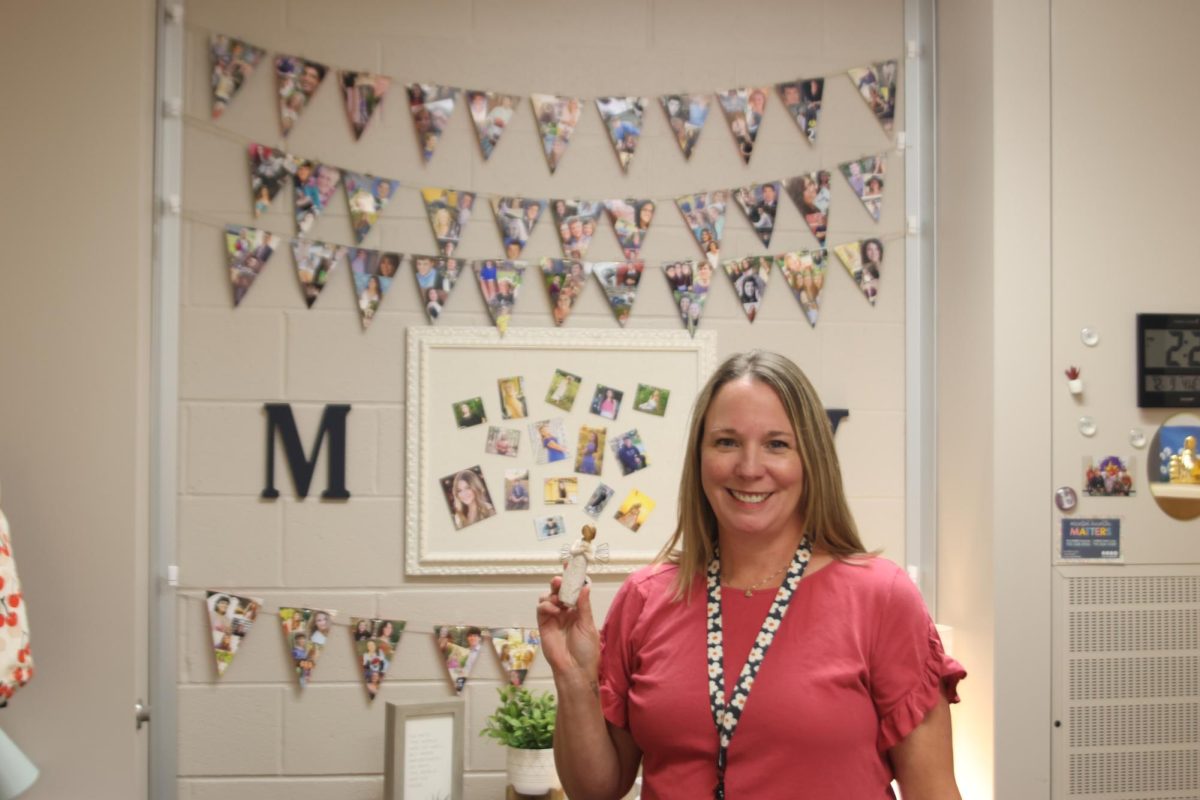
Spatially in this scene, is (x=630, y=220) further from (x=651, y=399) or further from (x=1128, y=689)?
(x=1128, y=689)

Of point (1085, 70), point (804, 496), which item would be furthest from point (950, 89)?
point (804, 496)

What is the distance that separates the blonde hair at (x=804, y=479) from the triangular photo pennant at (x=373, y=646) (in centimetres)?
141

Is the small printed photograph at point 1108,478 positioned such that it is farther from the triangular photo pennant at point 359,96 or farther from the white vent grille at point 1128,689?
the triangular photo pennant at point 359,96

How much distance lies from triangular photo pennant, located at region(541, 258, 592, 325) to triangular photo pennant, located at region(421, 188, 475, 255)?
0.23 metres

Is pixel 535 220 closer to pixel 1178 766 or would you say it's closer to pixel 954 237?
pixel 954 237

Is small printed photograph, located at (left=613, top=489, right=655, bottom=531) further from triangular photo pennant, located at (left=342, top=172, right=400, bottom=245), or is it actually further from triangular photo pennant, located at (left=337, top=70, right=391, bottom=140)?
triangular photo pennant, located at (left=337, top=70, right=391, bottom=140)

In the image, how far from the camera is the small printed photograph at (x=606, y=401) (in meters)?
3.19

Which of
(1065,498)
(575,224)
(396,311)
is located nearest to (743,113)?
(575,224)

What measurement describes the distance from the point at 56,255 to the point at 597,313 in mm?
1304

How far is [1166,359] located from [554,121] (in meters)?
1.62

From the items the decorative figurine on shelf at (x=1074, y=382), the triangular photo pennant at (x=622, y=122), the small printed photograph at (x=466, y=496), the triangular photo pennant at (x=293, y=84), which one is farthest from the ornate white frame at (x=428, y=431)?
the decorative figurine on shelf at (x=1074, y=382)

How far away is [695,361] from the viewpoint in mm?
3215

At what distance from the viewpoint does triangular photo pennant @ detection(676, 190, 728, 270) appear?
127 inches

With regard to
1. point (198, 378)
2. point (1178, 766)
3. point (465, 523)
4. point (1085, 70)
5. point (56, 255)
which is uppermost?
point (1085, 70)
